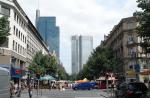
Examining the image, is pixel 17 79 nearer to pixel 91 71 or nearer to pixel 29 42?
pixel 29 42

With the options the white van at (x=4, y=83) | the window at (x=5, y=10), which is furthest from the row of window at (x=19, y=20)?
the white van at (x=4, y=83)

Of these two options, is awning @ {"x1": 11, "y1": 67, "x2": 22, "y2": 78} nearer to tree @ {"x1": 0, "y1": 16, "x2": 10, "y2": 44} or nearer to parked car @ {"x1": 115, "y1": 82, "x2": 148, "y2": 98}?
tree @ {"x1": 0, "y1": 16, "x2": 10, "y2": 44}

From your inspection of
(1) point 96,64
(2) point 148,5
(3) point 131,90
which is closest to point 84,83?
(1) point 96,64

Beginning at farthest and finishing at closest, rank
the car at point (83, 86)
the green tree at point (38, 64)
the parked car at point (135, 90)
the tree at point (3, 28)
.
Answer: the green tree at point (38, 64)
the car at point (83, 86)
the tree at point (3, 28)
the parked car at point (135, 90)

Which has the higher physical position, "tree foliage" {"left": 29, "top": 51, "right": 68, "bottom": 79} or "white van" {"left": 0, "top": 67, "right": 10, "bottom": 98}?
"tree foliage" {"left": 29, "top": 51, "right": 68, "bottom": 79}

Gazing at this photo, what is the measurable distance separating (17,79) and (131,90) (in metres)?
46.5

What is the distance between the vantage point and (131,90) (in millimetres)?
32844

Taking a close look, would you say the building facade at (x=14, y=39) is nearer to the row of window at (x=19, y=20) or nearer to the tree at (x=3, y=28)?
the row of window at (x=19, y=20)

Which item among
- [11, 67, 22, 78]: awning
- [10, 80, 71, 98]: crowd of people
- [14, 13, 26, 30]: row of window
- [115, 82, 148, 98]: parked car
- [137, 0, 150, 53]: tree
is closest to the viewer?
[137, 0, 150, 53]: tree

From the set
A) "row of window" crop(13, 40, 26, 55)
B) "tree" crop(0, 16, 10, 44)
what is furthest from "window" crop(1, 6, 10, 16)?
"tree" crop(0, 16, 10, 44)

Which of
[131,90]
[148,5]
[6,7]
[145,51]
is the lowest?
[131,90]

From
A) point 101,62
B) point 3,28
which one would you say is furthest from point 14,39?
point 3,28

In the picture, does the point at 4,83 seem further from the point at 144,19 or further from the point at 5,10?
the point at 5,10

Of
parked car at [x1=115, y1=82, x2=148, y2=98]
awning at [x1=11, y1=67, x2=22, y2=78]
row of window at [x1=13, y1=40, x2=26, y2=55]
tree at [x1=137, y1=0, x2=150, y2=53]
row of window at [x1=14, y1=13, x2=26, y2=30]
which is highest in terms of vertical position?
row of window at [x1=14, y1=13, x2=26, y2=30]
